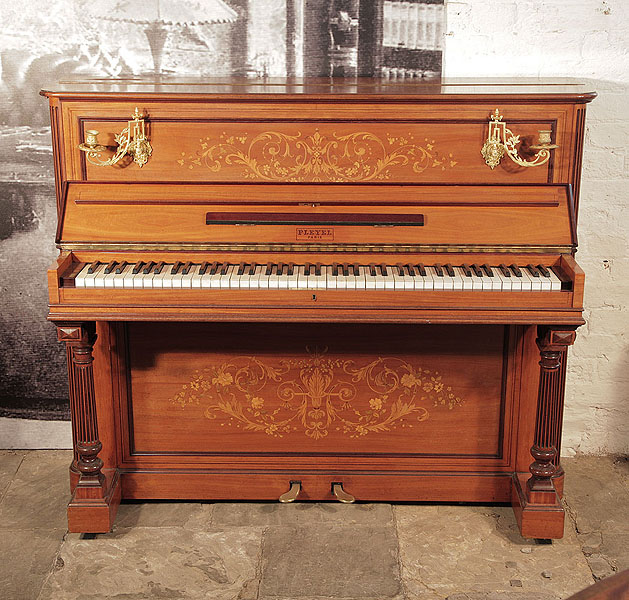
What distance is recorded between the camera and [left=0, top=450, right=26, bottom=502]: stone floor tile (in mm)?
3670

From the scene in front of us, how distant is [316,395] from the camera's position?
133 inches

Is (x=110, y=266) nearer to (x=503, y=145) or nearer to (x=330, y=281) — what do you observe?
(x=330, y=281)

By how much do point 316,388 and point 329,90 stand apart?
1.06m

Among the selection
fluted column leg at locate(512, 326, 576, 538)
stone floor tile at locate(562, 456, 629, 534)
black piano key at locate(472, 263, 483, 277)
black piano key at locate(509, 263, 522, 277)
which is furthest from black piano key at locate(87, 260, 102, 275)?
stone floor tile at locate(562, 456, 629, 534)

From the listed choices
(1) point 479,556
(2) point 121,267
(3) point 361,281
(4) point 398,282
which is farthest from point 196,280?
(1) point 479,556

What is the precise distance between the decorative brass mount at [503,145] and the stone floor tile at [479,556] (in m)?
1.30

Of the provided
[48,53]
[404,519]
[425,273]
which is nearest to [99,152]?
[48,53]

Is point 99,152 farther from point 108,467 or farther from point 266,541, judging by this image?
point 266,541

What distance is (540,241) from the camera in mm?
3068

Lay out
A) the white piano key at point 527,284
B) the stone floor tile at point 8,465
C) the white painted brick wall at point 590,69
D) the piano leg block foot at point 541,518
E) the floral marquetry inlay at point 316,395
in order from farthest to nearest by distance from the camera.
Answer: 1. the stone floor tile at point 8,465
2. the white painted brick wall at point 590,69
3. the floral marquetry inlay at point 316,395
4. the piano leg block foot at point 541,518
5. the white piano key at point 527,284

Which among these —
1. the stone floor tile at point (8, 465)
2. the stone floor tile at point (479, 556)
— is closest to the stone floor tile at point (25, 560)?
the stone floor tile at point (8, 465)

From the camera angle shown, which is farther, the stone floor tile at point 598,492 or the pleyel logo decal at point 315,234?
the stone floor tile at point 598,492

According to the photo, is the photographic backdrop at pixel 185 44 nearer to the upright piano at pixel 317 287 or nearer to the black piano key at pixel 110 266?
the upright piano at pixel 317 287

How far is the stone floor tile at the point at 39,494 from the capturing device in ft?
11.1
